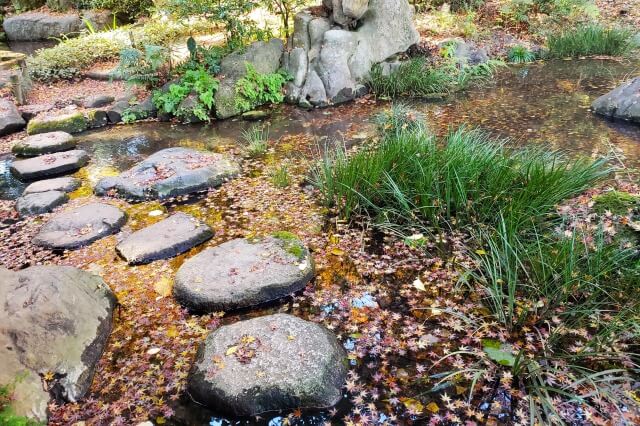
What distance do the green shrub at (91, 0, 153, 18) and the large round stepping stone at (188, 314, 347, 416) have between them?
47.8 ft

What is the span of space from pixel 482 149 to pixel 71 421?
152 inches

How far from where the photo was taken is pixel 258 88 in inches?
311

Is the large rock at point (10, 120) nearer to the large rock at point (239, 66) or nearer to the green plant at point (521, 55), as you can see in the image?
the large rock at point (239, 66)

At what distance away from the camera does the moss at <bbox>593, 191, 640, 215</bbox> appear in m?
3.43

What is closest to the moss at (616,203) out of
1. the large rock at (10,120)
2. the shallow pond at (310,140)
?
the shallow pond at (310,140)

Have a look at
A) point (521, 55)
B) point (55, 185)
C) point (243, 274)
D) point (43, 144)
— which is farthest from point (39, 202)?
point (521, 55)

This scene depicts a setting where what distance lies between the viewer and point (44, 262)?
3867mm

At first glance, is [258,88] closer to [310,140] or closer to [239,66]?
[239,66]

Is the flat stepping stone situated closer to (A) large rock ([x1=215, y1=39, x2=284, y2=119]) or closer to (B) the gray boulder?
(A) large rock ([x1=215, y1=39, x2=284, y2=119])

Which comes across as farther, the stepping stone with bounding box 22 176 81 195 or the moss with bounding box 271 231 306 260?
the stepping stone with bounding box 22 176 81 195

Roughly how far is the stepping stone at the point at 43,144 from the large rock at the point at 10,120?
0.98 metres

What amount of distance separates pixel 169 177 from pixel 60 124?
355cm

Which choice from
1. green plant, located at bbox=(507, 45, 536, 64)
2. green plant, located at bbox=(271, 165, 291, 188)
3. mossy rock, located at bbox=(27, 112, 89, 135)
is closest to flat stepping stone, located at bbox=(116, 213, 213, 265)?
green plant, located at bbox=(271, 165, 291, 188)

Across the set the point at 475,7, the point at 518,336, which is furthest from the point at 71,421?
the point at 475,7
